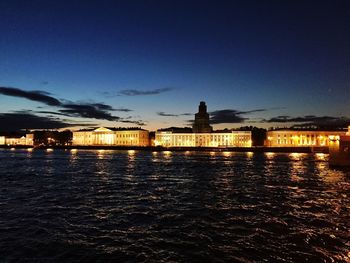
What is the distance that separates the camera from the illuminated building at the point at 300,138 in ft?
593

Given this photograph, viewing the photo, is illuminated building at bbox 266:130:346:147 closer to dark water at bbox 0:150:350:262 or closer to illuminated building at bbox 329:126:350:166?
illuminated building at bbox 329:126:350:166

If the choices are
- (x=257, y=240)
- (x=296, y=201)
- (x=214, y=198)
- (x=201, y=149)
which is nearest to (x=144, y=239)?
(x=257, y=240)

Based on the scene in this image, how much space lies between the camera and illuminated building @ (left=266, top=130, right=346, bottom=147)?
18077cm

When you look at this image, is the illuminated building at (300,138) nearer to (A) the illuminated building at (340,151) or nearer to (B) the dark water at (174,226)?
(A) the illuminated building at (340,151)

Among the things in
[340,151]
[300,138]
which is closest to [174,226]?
[340,151]

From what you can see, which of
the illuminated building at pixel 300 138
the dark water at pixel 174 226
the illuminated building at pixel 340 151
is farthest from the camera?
the illuminated building at pixel 300 138

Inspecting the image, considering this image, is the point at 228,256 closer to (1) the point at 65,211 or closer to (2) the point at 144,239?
(2) the point at 144,239

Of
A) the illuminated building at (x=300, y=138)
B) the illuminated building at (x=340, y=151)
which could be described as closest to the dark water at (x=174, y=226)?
the illuminated building at (x=340, y=151)

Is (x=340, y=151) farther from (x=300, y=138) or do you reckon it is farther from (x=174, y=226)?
(x=300, y=138)

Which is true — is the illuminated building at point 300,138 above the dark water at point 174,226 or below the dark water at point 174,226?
above

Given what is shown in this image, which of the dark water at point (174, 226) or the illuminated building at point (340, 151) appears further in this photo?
the illuminated building at point (340, 151)

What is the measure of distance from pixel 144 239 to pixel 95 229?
8.81ft

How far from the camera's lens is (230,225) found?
1700cm

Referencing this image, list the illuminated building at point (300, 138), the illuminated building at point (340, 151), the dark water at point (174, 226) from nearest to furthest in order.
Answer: the dark water at point (174, 226)
the illuminated building at point (340, 151)
the illuminated building at point (300, 138)
